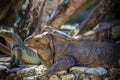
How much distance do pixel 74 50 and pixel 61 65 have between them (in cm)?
38

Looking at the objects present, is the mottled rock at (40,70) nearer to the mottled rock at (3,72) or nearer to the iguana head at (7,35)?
the mottled rock at (3,72)

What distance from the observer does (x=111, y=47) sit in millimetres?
4949

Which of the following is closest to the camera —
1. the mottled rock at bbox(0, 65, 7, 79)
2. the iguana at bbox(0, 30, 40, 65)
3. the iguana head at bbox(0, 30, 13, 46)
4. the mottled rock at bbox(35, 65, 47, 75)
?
the mottled rock at bbox(35, 65, 47, 75)

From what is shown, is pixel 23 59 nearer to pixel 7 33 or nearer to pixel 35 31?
pixel 7 33

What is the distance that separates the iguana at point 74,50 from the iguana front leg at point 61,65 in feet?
0.09

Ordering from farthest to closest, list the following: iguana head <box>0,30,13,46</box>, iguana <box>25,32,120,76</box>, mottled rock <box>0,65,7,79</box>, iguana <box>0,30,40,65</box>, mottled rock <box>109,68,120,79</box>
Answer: iguana head <box>0,30,13,46</box>, iguana <box>0,30,40,65</box>, mottled rock <box>0,65,7,79</box>, iguana <box>25,32,120,76</box>, mottled rock <box>109,68,120,79</box>

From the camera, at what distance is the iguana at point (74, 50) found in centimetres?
485

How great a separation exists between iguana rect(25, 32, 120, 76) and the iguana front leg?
0.03m

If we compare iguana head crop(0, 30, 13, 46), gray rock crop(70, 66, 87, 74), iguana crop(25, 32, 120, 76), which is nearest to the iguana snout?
iguana crop(25, 32, 120, 76)

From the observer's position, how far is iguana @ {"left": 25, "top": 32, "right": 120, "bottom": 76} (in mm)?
4852

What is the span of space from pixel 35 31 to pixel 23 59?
156cm

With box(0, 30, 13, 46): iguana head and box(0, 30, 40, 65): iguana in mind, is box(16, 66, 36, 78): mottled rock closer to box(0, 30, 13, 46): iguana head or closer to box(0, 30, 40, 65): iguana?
box(0, 30, 40, 65): iguana

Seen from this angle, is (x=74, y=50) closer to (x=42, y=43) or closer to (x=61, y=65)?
(x=61, y=65)

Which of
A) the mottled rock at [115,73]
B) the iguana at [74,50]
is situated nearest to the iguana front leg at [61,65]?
the iguana at [74,50]
